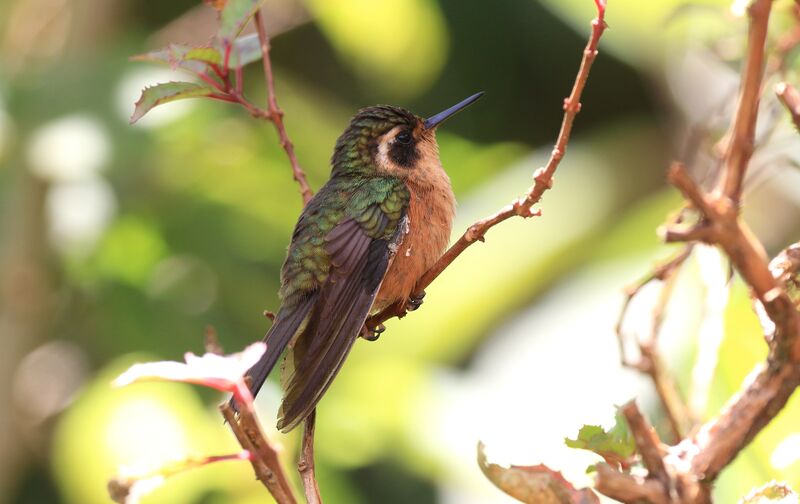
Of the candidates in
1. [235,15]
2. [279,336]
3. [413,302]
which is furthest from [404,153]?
[235,15]

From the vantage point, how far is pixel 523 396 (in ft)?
11.8

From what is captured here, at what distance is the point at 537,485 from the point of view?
1141 millimetres

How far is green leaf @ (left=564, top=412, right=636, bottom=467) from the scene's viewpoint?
119 centimetres

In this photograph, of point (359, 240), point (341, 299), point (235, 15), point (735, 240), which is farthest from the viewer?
point (359, 240)

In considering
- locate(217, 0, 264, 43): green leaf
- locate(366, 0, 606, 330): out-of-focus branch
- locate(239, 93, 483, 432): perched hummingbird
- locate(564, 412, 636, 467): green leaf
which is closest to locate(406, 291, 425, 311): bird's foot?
locate(239, 93, 483, 432): perched hummingbird

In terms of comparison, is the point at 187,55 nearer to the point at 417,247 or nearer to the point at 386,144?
the point at 417,247

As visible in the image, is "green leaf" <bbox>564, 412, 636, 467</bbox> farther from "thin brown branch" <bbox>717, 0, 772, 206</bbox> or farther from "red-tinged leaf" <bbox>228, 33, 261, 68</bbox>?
"red-tinged leaf" <bbox>228, 33, 261, 68</bbox>

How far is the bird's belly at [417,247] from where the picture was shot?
258 cm

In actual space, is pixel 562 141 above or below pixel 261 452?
above

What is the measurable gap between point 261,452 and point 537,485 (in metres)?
0.32

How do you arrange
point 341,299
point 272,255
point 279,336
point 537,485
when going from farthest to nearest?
point 272,255 → point 341,299 → point 279,336 → point 537,485

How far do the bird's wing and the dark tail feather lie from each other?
0.03 m

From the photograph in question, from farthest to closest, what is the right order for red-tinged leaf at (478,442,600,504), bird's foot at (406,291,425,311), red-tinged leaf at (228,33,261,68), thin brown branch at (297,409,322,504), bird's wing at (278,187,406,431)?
bird's foot at (406,291,425,311) → bird's wing at (278,187,406,431) → red-tinged leaf at (228,33,261,68) → thin brown branch at (297,409,322,504) → red-tinged leaf at (478,442,600,504)

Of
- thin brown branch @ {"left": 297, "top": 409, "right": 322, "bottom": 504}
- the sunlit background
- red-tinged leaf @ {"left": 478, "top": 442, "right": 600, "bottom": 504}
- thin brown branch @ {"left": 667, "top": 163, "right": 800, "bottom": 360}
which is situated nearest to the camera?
thin brown branch @ {"left": 667, "top": 163, "right": 800, "bottom": 360}
